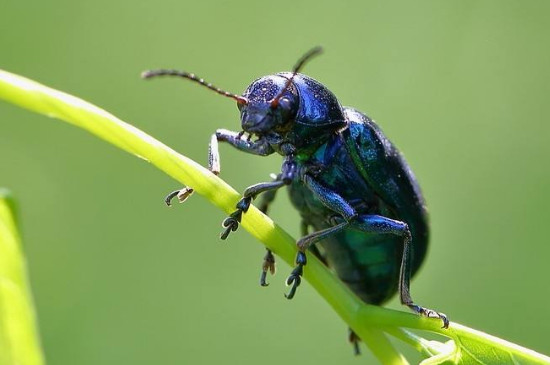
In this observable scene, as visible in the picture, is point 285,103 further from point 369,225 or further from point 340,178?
point 369,225

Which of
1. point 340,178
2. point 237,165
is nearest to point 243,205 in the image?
point 340,178

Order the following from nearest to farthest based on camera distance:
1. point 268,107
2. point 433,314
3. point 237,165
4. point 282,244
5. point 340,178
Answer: point 282,244
point 433,314
point 268,107
point 340,178
point 237,165

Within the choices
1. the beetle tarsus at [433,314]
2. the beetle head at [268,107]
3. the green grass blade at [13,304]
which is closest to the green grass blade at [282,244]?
the beetle tarsus at [433,314]

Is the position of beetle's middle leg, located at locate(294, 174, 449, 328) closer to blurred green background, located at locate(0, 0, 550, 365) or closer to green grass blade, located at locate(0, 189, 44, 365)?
green grass blade, located at locate(0, 189, 44, 365)

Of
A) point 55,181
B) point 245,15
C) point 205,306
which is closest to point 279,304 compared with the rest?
point 205,306

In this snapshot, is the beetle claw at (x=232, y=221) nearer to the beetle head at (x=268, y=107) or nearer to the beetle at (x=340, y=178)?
the beetle at (x=340, y=178)

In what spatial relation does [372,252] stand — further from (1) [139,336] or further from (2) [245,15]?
(2) [245,15]
